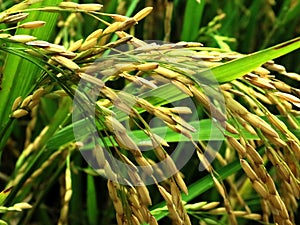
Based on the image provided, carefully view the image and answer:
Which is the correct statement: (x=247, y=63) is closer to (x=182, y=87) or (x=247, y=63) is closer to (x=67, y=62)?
(x=182, y=87)

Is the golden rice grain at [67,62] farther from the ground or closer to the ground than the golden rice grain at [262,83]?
farther from the ground

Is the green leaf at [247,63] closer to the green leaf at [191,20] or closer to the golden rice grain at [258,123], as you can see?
the golden rice grain at [258,123]

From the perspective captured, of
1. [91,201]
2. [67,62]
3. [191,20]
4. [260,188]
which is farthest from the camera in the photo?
[191,20]

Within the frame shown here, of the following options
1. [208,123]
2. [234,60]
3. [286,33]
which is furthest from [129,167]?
[286,33]

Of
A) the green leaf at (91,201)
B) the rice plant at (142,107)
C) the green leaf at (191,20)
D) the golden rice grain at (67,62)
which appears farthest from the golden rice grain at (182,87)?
the green leaf at (191,20)

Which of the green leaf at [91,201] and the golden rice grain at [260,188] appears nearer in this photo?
the golden rice grain at [260,188]

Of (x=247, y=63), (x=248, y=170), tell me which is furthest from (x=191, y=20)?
(x=248, y=170)

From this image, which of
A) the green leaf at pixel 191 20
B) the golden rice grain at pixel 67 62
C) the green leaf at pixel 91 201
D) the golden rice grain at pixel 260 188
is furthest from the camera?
the green leaf at pixel 191 20

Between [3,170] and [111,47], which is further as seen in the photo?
[3,170]

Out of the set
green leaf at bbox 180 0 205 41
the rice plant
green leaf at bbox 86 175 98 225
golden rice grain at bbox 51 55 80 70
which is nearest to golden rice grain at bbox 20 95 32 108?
the rice plant

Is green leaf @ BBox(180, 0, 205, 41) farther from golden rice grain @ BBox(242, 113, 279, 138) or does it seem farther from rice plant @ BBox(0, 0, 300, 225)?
golden rice grain @ BBox(242, 113, 279, 138)

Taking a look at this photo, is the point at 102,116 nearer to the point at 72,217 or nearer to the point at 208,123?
the point at 208,123
